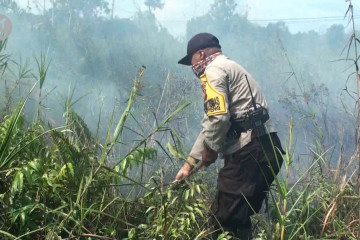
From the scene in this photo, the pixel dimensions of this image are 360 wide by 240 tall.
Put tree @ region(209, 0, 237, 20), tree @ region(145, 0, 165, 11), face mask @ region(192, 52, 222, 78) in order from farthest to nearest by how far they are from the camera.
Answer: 1. tree @ region(209, 0, 237, 20)
2. tree @ region(145, 0, 165, 11)
3. face mask @ region(192, 52, 222, 78)

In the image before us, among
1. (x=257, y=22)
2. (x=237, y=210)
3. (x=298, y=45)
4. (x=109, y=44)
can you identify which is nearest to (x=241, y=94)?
(x=237, y=210)

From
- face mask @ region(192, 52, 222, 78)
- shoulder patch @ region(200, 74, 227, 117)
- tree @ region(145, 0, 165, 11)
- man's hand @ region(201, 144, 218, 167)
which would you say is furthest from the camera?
tree @ region(145, 0, 165, 11)

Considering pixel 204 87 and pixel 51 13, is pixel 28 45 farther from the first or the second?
pixel 204 87

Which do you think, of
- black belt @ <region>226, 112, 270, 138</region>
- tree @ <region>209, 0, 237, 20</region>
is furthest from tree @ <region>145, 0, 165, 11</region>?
black belt @ <region>226, 112, 270, 138</region>

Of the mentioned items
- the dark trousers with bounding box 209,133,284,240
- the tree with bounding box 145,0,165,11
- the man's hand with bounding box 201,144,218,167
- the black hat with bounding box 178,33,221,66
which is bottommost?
the dark trousers with bounding box 209,133,284,240

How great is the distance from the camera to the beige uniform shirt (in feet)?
9.32

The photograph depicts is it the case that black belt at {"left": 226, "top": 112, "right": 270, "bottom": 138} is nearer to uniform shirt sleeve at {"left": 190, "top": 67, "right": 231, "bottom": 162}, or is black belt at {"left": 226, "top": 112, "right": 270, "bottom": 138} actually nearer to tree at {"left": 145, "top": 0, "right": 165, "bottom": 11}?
uniform shirt sleeve at {"left": 190, "top": 67, "right": 231, "bottom": 162}

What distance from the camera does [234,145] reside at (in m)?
3.02

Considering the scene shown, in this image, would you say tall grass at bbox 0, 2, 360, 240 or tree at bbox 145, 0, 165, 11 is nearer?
tall grass at bbox 0, 2, 360, 240

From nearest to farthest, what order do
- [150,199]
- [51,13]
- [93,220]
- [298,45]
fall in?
[93,220]
[150,199]
[51,13]
[298,45]

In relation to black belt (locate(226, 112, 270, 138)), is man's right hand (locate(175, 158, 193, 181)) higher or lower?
lower

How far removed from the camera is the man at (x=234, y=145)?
2889mm

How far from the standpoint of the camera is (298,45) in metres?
12.7

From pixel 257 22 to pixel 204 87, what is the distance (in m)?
9.41
